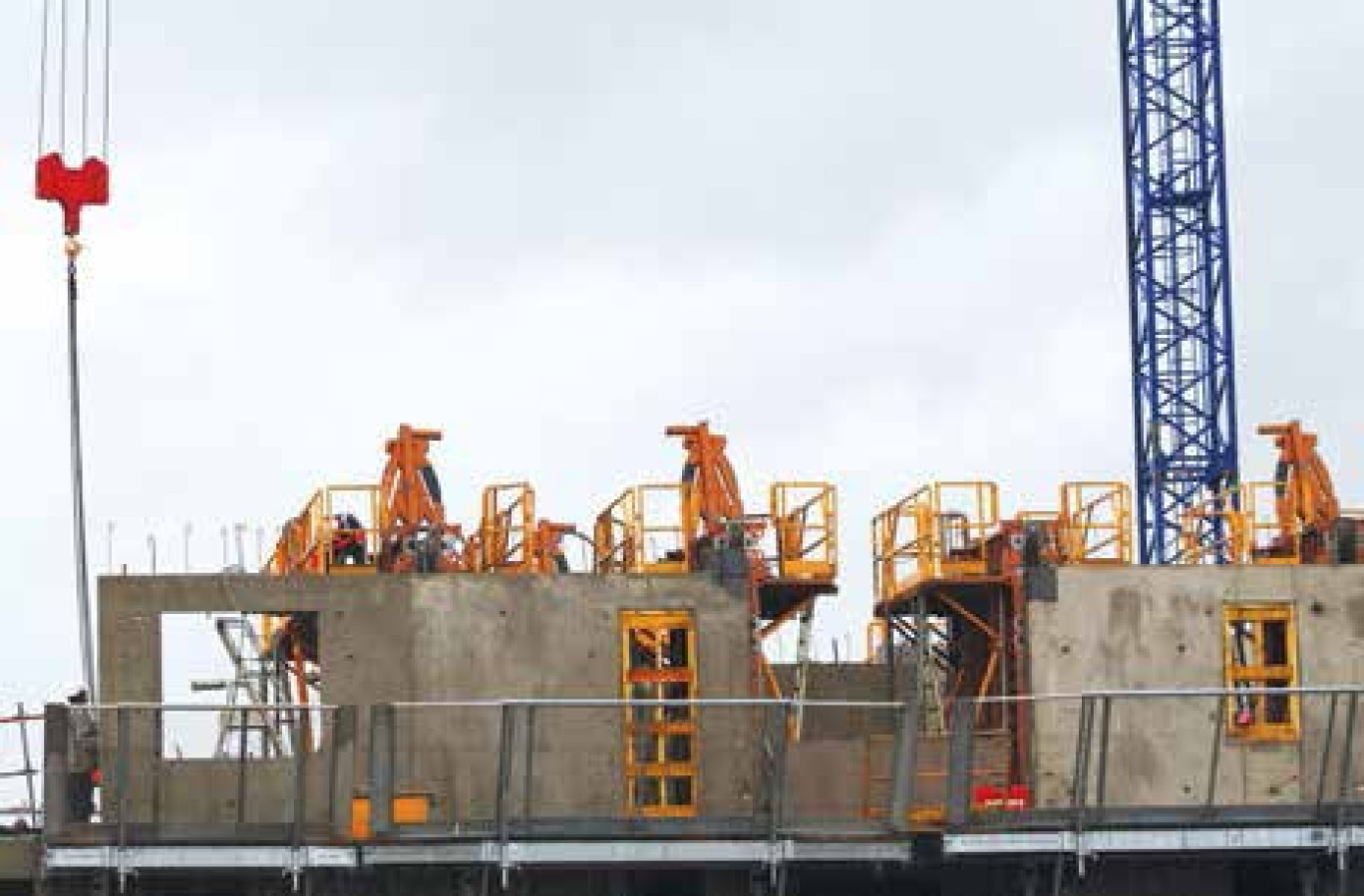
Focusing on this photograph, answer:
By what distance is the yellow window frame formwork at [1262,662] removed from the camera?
56.9 m

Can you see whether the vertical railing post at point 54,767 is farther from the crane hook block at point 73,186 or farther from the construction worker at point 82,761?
the crane hook block at point 73,186

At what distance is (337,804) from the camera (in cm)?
5288

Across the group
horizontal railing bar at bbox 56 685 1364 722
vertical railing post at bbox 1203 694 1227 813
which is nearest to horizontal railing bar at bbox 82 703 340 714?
horizontal railing bar at bbox 56 685 1364 722

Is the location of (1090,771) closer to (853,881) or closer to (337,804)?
(853,881)

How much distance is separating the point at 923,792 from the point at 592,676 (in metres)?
5.66

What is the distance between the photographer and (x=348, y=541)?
58062 millimetres

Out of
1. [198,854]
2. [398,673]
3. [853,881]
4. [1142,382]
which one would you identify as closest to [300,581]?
[398,673]

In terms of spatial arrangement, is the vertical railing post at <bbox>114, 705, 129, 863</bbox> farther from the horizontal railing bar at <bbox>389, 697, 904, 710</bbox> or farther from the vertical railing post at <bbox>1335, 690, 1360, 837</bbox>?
the vertical railing post at <bbox>1335, 690, 1360, 837</bbox>

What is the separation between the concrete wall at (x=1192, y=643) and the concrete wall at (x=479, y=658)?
192 inches

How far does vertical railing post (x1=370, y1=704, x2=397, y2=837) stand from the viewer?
169 ft

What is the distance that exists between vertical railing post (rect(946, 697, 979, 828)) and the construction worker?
40.4 ft

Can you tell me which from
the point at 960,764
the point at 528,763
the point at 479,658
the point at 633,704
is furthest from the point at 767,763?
the point at 479,658

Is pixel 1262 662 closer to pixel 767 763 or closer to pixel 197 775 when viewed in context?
pixel 767 763

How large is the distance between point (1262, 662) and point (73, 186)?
19.9m
